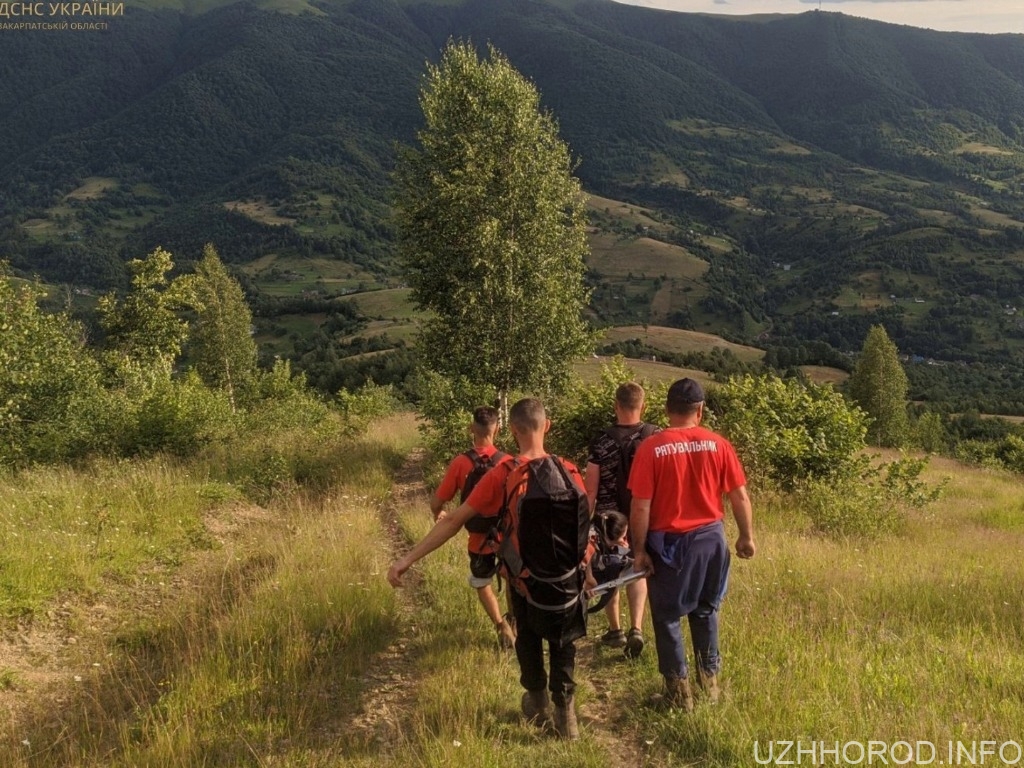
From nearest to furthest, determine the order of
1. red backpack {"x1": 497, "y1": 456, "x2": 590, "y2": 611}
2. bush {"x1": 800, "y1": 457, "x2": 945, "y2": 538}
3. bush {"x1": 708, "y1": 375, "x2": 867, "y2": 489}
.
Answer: red backpack {"x1": 497, "y1": 456, "x2": 590, "y2": 611}, bush {"x1": 800, "y1": 457, "x2": 945, "y2": 538}, bush {"x1": 708, "y1": 375, "x2": 867, "y2": 489}

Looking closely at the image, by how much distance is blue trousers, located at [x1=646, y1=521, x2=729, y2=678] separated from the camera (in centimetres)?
424

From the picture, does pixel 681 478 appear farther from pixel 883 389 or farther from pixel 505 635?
pixel 883 389

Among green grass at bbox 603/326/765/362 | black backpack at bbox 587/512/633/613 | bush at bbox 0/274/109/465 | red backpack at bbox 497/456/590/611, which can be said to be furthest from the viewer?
green grass at bbox 603/326/765/362

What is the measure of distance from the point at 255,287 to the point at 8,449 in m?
195

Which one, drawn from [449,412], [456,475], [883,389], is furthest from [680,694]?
[883,389]

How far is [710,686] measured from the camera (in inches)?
173

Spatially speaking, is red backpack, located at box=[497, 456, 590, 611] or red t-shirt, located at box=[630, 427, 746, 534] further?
red t-shirt, located at box=[630, 427, 746, 534]

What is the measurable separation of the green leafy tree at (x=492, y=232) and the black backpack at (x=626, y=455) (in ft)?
29.2

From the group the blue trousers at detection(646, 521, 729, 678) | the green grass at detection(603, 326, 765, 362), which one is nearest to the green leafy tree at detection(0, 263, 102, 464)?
the blue trousers at detection(646, 521, 729, 678)

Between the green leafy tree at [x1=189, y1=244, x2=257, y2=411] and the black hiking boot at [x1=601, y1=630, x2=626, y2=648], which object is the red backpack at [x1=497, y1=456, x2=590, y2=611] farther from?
the green leafy tree at [x1=189, y1=244, x2=257, y2=411]

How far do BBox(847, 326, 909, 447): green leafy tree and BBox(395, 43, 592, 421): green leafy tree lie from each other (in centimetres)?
5055

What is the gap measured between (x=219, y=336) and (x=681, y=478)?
4816cm

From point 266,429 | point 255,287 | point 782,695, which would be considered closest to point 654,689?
point 782,695

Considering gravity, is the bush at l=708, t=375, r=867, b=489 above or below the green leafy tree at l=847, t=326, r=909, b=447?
above
